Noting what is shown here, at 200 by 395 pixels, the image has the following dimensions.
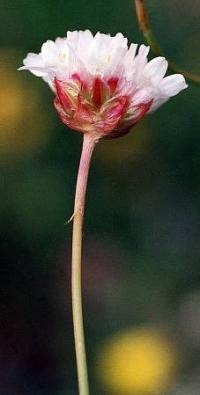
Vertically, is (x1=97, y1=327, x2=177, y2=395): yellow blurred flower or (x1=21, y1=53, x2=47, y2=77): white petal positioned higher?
(x1=21, y1=53, x2=47, y2=77): white petal

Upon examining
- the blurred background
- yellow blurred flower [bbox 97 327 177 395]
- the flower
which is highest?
the flower

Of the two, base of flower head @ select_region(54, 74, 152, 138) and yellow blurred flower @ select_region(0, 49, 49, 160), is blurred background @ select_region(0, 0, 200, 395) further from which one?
base of flower head @ select_region(54, 74, 152, 138)

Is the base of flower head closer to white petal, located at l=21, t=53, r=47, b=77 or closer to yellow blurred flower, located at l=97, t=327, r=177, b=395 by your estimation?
white petal, located at l=21, t=53, r=47, b=77

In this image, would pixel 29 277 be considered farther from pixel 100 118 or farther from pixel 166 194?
pixel 100 118

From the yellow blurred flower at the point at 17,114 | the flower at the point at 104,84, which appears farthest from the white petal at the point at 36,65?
the yellow blurred flower at the point at 17,114

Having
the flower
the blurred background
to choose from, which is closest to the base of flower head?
the flower

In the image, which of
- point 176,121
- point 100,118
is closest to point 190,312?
point 176,121

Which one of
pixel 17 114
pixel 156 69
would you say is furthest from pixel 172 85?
pixel 17 114

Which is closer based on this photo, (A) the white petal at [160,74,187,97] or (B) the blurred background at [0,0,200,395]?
(A) the white petal at [160,74,187,97]
